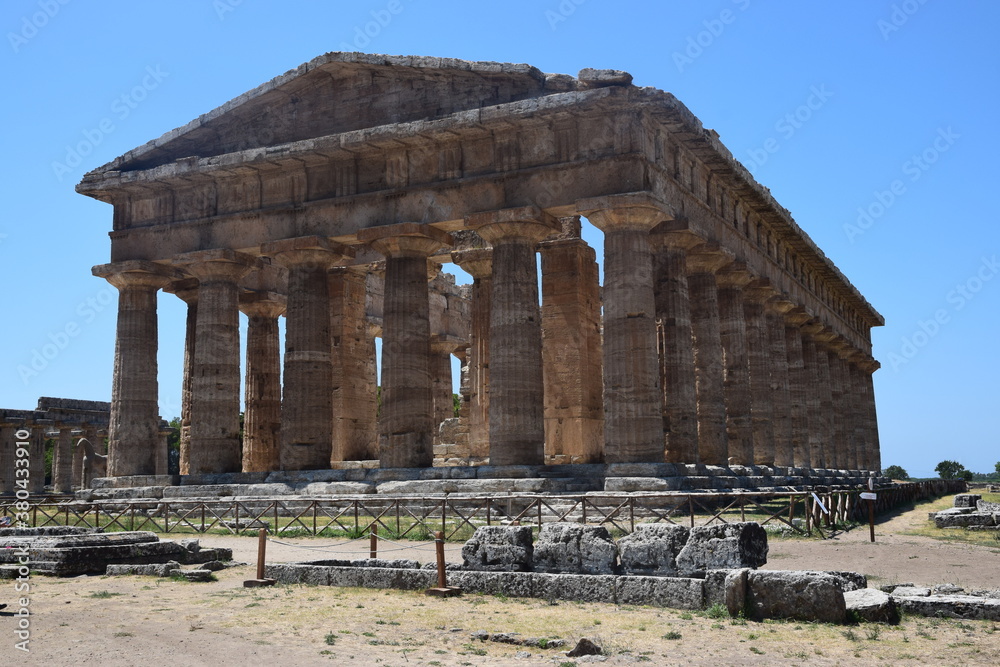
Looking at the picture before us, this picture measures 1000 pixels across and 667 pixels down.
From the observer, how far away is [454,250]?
31.7 m

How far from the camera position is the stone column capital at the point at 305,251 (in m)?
27.6

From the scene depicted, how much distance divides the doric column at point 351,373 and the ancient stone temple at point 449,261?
79 mm

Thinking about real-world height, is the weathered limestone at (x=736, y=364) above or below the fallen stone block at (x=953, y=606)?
above

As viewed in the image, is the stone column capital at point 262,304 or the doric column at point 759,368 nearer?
the doric column at point 759,368

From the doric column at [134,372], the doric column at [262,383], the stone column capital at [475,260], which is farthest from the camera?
the doric column at [262,383]

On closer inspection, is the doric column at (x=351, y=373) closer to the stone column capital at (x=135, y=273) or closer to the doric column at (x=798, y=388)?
the stone column capital at (x=135, y=273)

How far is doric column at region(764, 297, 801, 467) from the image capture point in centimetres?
3569

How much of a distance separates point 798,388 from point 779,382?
4436mm

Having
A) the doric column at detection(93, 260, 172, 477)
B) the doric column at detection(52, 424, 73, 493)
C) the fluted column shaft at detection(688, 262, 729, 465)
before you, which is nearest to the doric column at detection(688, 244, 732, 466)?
the fluted column shaft at detection(688, 262, 729, 465)

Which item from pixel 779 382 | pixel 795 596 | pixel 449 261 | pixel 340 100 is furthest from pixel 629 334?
pixel 779 382

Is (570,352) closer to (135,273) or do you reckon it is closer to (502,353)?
(502,353)

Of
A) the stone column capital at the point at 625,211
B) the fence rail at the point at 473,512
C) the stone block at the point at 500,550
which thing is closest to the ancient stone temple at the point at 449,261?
the stone column capital at the point at 625,211

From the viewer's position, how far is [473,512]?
2302cm

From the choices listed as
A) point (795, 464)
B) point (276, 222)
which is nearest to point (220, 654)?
point (276, 222)
